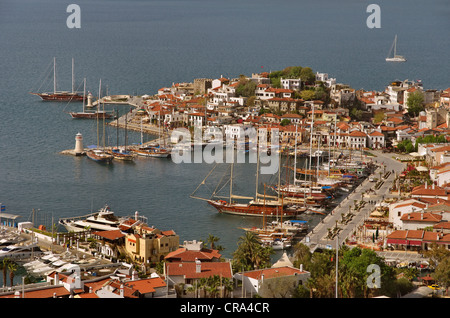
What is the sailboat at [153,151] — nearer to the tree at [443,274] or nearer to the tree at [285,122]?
the tree at [285,122]

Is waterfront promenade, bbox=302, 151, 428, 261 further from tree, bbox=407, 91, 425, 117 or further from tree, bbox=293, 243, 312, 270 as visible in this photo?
tree, bbox=407, 91, 425, 117

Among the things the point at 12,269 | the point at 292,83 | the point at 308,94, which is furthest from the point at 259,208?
the point at 292,83

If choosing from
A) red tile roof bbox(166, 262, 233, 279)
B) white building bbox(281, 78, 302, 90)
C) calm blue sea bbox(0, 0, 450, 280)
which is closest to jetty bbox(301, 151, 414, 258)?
calm blue sea bbox(0, 0, 450, 280)

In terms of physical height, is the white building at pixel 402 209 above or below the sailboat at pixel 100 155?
below

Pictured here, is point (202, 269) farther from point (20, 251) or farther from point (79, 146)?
point (79, 146)

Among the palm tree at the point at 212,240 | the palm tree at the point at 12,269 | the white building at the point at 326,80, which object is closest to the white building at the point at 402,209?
the palm tree at the point at 212,240

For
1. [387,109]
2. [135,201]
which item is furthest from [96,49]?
[135,201]

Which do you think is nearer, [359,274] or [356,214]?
[359,274]
